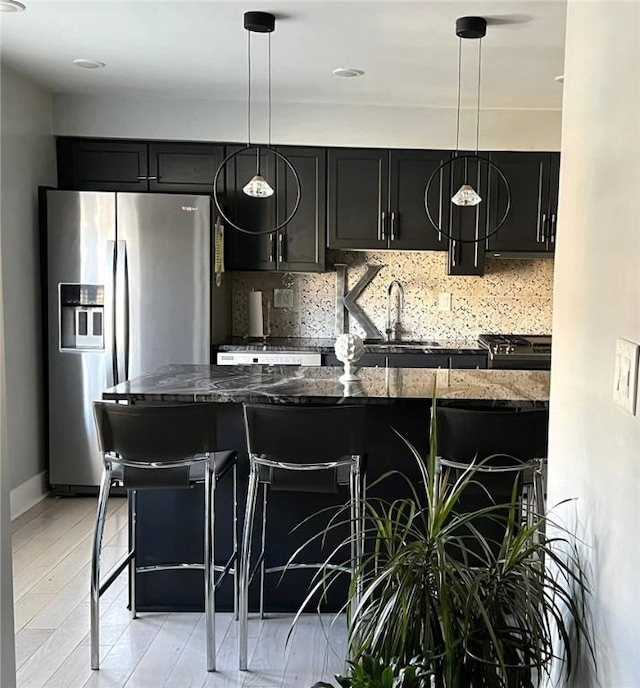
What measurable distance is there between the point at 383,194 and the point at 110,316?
6.46ft

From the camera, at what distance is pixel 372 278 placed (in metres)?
5.26

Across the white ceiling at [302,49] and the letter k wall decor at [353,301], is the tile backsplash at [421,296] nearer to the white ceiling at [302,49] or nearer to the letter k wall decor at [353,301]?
the letter k wall decor at [353,301]

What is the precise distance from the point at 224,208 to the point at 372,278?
121cm

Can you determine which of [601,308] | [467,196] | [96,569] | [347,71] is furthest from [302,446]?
[347,71]

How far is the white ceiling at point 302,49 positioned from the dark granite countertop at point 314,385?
1.60m

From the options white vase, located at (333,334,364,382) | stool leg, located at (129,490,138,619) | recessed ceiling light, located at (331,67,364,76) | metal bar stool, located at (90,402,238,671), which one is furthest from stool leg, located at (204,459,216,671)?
recessed ceiling light, located at (331,67,364,76)

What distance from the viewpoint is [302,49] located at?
368cm

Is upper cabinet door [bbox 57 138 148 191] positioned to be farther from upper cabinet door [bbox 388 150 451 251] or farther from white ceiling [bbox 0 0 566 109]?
upper cabinet door [bbox 388 150 451 251]

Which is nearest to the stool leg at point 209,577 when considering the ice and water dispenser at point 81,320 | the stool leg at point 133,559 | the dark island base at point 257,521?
the dark island base at point 257,521

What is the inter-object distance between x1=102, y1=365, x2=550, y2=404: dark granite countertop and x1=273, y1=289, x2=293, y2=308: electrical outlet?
1.88 metres

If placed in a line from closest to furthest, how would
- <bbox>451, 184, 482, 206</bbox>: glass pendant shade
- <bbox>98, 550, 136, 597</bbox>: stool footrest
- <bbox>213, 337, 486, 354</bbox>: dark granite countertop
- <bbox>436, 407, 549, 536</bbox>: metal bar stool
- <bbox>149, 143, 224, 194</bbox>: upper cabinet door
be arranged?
1. <bbox>436, 407, 549, 536</bbox>: metal bar stool
2. <bbox>98, 550, 136, 597</bbox>: stool footrest
3. <bbox>451, 184, 482, 206</bbox>: glass pendant shade
4. <bbox>213, 337, 486, 354</bbox>: dark granite countertop
5. <bbox>149, 143, 224, 194</bbox>: upper cabinet door

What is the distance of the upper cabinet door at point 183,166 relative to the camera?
480cm

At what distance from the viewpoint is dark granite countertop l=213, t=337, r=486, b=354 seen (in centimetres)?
469

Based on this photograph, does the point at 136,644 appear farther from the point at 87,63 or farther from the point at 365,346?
the point at 87,63
